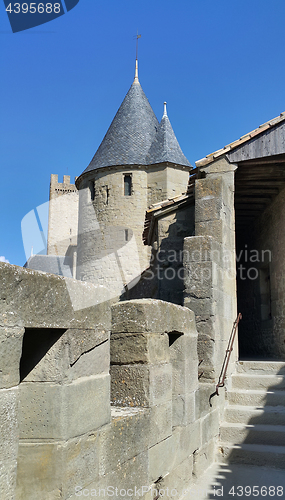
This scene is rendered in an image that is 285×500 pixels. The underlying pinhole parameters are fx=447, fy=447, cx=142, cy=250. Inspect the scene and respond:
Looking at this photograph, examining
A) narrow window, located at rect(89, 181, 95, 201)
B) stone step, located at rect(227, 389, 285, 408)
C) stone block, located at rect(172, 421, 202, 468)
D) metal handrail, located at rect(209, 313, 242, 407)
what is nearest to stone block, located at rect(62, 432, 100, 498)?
stone block, located at rect(172, 421, 202, 468)

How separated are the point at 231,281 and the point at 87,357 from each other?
4799mm

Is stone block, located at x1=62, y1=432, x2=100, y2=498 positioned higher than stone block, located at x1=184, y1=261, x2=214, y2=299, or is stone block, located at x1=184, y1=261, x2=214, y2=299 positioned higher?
stone block, located at x1=184, y1=261, x2=214, y2=299

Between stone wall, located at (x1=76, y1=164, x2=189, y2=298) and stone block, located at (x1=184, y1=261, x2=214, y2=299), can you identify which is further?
stone wall, located at (x1=76, y1=164, x2=189, y2=298)

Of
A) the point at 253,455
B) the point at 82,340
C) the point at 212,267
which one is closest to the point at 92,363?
the point at 82,340

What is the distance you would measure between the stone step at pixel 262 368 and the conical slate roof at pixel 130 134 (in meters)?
15.6

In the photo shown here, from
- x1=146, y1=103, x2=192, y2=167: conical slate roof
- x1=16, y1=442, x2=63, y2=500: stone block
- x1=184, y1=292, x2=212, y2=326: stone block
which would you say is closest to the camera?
x1=16, y1=442, x2=63, y2=500: stone block

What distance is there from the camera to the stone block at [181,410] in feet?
14.5

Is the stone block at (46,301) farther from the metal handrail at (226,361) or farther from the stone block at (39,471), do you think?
the metal handrail at (226,361)

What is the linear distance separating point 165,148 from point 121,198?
3.43 metres

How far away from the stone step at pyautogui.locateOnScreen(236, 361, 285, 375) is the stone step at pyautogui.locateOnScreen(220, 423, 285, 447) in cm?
121

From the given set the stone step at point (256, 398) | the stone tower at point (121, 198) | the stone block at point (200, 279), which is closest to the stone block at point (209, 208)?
the stone block at point (200, 279)

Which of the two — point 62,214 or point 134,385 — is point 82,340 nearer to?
point 134,385

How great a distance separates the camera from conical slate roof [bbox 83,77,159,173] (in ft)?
71.6

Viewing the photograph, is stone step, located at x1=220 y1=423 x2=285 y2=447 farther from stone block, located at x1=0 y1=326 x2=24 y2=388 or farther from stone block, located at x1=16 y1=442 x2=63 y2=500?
stone block, located at x1=0 y1=326 x2=24 y2=388
